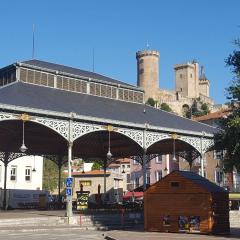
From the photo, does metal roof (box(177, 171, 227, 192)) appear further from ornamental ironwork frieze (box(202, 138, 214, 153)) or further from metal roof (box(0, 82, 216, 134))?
ornamental ironwork frieze (box(202, 138, 214, 153))

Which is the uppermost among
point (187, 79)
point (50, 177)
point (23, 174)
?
point (187, 79)

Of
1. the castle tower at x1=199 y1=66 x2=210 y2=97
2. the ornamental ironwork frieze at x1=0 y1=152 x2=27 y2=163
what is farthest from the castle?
the ornamental ironwork frieze at x1=0 y1=152 x2=27 y2=163

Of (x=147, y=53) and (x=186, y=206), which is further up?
(x=147, y=53)

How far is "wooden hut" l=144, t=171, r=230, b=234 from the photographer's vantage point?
2459 cm

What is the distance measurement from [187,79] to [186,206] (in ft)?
461

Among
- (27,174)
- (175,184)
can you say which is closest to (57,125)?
(175,184)

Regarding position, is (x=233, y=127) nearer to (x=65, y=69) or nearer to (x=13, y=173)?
(x=65, y=69)

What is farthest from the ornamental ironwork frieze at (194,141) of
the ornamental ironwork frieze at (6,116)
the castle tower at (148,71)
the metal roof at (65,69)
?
the castle tower at (148,71)

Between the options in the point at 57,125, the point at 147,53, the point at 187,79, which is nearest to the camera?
the point at 57,125

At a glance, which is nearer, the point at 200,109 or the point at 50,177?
the point at 50,177

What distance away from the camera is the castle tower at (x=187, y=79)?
16226 cm

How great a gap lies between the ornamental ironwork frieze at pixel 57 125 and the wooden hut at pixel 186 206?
6476 mm

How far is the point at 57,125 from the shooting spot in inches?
1180

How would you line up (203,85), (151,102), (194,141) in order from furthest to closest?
(203,85) → (151,102) → (194,141)
